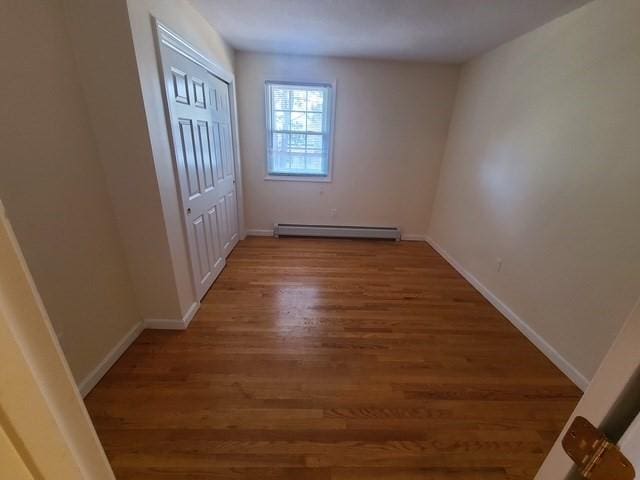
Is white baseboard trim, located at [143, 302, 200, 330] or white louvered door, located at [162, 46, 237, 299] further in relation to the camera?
white baseboard trim, located at [143, 302, 200, 330]

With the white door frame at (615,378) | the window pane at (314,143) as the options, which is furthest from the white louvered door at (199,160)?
the white door frame at (615,378)

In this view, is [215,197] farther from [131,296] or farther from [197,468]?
[197,468]

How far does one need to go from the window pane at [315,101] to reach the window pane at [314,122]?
0.06 m

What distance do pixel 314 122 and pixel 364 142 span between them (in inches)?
28.3

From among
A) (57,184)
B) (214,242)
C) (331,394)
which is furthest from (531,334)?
(57,184)

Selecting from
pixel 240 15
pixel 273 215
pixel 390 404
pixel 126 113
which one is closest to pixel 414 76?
pixel 240 15

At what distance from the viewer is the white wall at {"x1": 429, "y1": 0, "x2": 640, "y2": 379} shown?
1.52 meters

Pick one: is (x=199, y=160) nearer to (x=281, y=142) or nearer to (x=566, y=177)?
(x=281, y=142)

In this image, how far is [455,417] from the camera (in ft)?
4.76

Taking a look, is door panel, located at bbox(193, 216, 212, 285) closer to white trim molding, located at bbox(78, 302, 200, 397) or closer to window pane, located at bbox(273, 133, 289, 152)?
white trim molding, located at bbox(78, 302, 200, 397)

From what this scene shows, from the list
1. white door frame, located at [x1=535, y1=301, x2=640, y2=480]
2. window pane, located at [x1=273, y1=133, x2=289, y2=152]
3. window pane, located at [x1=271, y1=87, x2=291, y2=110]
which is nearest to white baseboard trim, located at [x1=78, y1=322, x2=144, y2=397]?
white door frame, located at [x1=535, y1=301, x2=640, y2=480]

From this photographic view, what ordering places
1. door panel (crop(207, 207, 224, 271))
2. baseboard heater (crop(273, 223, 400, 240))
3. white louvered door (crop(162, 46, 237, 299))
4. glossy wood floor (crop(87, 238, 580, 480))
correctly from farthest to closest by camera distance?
baseboard heater (crop(273, 223, 400, 240)) < door panel (crop(207, 207, 224, 271)) < white louvered door (crop(162, 46, 237, 299)) < glossy wood floor (crop(87, 238, 580, 480))

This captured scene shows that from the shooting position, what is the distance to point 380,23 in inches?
85.8

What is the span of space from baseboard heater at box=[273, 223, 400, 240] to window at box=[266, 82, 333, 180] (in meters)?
0.71
